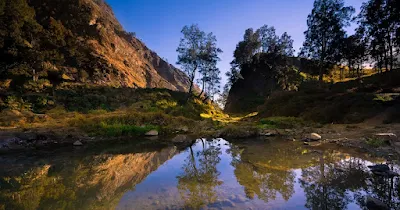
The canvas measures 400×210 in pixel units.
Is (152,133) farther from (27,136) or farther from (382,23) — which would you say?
(382,23)

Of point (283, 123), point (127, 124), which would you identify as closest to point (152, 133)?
point (127, 124)

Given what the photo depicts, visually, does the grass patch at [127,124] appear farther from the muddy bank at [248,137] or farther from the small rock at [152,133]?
the muddy bank at [248,137]

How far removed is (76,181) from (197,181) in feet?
11.9

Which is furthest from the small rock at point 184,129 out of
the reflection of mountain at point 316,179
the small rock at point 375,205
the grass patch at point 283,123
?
the small rock at point 375,205

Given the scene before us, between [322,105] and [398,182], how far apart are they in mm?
16973

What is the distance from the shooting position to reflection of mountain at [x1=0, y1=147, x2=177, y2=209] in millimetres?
4816

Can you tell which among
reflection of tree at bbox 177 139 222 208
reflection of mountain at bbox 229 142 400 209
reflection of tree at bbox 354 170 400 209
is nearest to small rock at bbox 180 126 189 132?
reflection of tree at bbox 177 139 222 208

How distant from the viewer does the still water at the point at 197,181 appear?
4.57m

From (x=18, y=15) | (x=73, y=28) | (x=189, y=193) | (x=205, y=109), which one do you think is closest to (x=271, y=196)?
(x=189, y=193)

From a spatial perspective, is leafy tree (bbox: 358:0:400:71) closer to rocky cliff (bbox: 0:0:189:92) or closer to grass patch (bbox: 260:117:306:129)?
grass patch (bbox: 260:117:306:129)

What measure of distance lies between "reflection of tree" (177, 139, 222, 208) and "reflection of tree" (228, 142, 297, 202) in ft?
2.59

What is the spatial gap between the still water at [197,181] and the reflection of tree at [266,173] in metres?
0.02

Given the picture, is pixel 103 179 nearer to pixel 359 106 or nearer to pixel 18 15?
pixel 359 106

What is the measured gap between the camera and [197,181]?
242 inches
